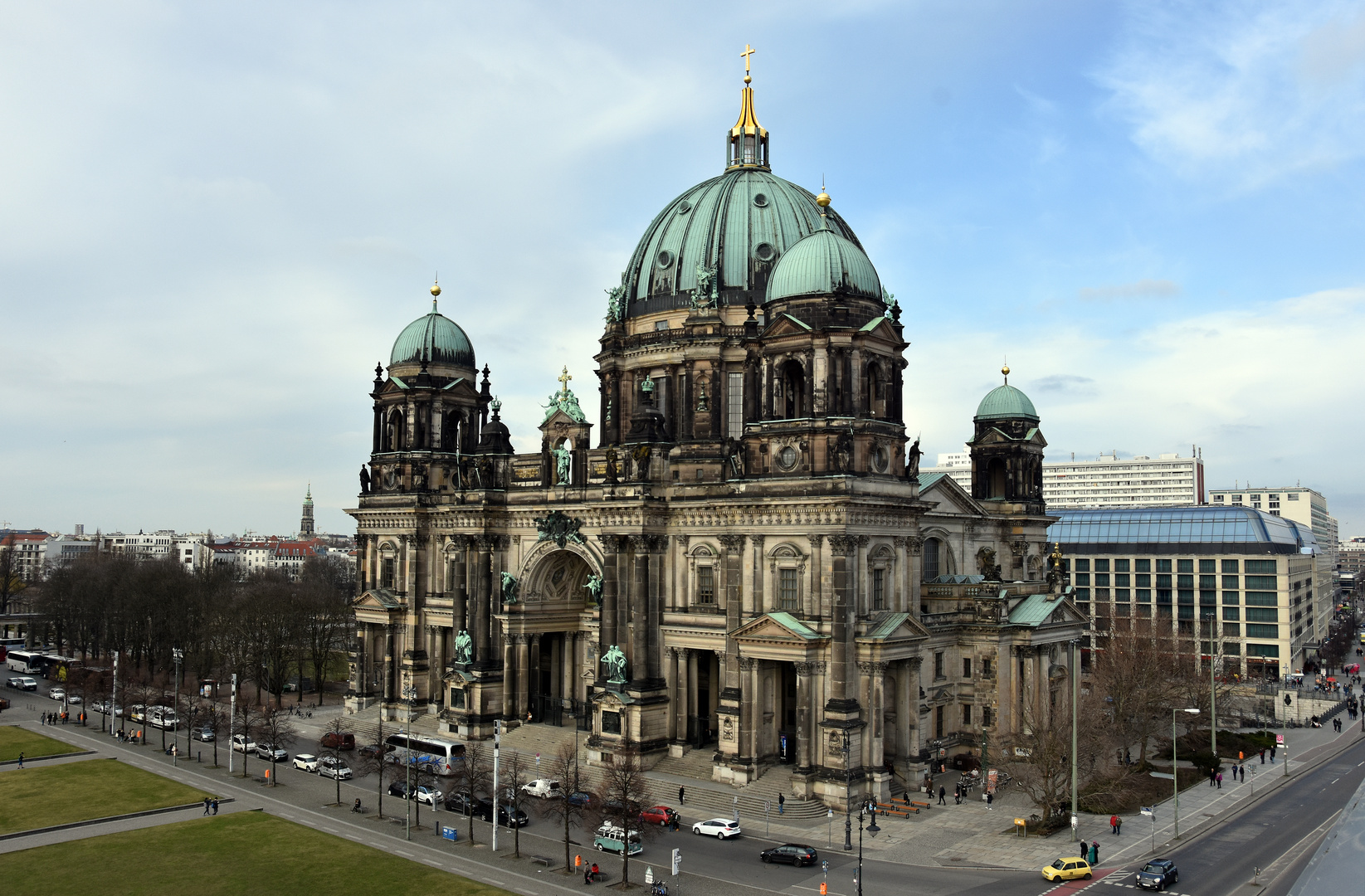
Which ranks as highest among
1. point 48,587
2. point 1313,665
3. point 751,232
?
point 751,232

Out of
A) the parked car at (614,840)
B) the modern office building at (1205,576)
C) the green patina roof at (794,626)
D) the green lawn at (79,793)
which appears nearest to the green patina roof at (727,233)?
the green patina roof at (794,626)

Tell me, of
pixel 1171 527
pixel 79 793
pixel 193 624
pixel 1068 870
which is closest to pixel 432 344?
pixel 79 793

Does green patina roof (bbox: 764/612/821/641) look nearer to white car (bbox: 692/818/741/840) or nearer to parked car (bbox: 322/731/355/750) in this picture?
white car (bbox: 692/818/741/840)

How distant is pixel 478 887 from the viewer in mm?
48031

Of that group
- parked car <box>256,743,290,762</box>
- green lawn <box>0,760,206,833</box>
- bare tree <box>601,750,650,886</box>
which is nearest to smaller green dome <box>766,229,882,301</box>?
bare tree <box>601,750,650,886</box>

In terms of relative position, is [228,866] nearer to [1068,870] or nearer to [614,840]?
[614,840]

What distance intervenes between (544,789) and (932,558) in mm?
36953

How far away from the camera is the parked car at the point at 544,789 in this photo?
60531mm

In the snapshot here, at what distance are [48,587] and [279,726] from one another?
97735mm

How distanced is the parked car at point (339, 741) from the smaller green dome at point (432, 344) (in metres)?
32.6

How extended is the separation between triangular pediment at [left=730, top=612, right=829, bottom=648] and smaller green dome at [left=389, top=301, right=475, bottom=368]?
1697 inches

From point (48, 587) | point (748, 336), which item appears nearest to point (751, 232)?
point (748, 336)

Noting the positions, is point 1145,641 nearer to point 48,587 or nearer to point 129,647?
point 129,647

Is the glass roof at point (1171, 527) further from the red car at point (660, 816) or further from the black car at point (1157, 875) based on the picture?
the black car at point (1157, 875)
